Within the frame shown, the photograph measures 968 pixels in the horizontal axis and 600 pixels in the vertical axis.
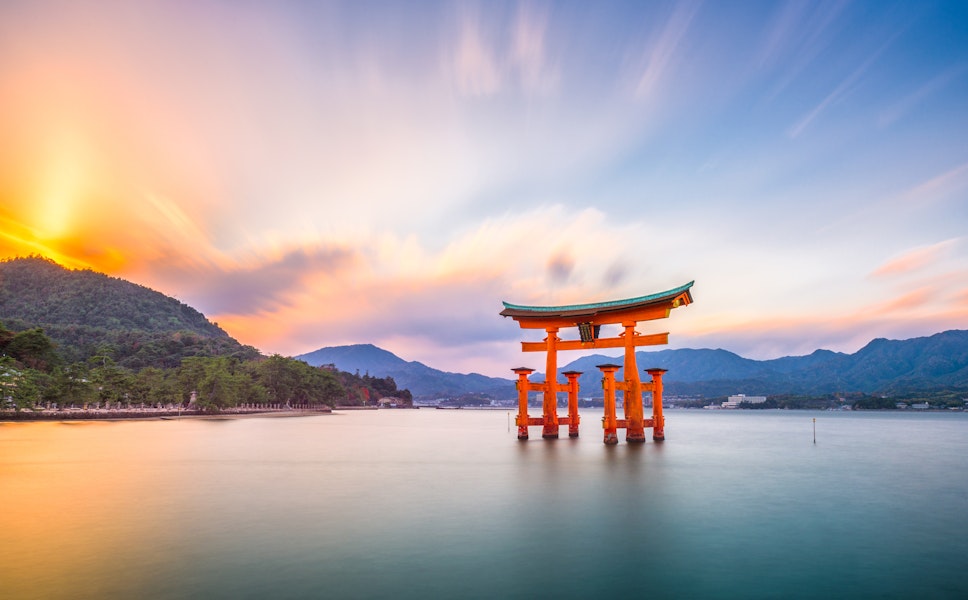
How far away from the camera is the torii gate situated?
2789cm

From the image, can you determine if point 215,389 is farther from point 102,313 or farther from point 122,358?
point 102,313

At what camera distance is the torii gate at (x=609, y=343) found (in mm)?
27891

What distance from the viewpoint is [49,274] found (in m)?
155

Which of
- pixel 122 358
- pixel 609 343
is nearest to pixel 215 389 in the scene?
pixel 122 358

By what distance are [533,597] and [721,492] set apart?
12582 mm

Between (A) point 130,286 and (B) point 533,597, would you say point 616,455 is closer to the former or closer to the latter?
(B) point 533,597

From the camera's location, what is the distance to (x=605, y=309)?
2911 centimetres

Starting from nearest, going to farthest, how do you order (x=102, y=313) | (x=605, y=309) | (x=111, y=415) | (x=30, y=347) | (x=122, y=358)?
(x=605, y=309)
(x=111, y=415)
(x=30, y=347)
(x=122, y=358)
(x=102, y=313)

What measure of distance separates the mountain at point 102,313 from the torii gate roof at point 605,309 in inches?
3756

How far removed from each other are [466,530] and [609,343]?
68.8ft

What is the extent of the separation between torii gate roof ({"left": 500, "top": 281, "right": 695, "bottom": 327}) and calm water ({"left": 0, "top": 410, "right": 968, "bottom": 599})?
26.9ft

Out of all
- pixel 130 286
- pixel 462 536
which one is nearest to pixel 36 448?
pixel 462 536

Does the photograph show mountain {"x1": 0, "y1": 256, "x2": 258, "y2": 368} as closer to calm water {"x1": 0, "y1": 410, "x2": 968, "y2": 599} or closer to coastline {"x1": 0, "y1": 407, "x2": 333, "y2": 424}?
coastline {"x1": 0, "y1": 407, "x2": 333, "y2": 424}

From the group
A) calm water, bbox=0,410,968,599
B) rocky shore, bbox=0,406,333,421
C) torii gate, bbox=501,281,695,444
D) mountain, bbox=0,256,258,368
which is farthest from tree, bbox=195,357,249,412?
torii gate, bbox=501,281,695,444
